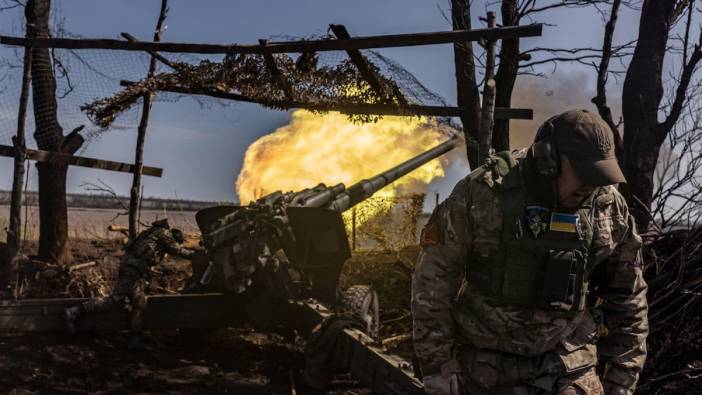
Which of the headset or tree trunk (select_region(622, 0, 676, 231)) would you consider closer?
the headset

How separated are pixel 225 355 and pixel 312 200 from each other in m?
2.13

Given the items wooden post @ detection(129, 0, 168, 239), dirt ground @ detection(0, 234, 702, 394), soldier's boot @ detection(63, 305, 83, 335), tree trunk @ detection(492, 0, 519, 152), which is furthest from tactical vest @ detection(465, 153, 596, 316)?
wooden post @ detection(129, 0, 168, 239)

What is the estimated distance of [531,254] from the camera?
290cm

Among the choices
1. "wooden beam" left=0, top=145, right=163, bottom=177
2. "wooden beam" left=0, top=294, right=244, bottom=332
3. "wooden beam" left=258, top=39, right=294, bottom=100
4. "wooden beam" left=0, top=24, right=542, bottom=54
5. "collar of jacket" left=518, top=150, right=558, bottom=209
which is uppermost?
"wooden beam" left=0, top=24, right=542, bottom=54

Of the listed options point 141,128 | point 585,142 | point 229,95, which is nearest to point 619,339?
point 585,142

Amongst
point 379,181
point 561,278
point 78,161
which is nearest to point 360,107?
point 379,181

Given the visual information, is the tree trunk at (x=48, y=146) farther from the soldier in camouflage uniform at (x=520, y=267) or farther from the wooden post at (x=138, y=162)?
the soldier in camouflage uniform at (x=520, y=267)

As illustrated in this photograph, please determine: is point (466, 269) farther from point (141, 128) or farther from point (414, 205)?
point (414, 205)

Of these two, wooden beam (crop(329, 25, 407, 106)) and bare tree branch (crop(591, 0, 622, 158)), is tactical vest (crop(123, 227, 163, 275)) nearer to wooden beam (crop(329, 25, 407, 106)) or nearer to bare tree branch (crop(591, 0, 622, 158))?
wooden beam (crop(329, 25, 407, 106))

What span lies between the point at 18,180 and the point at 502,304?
7.71 m

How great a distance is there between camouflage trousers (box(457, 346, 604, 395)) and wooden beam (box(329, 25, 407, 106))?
15.5ft

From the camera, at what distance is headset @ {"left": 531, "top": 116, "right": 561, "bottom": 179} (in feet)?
9.18

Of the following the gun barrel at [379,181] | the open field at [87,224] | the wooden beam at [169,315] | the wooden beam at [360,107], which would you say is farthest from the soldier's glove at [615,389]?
the open field at [87,224]

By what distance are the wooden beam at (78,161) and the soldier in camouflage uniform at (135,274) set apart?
3001mm
